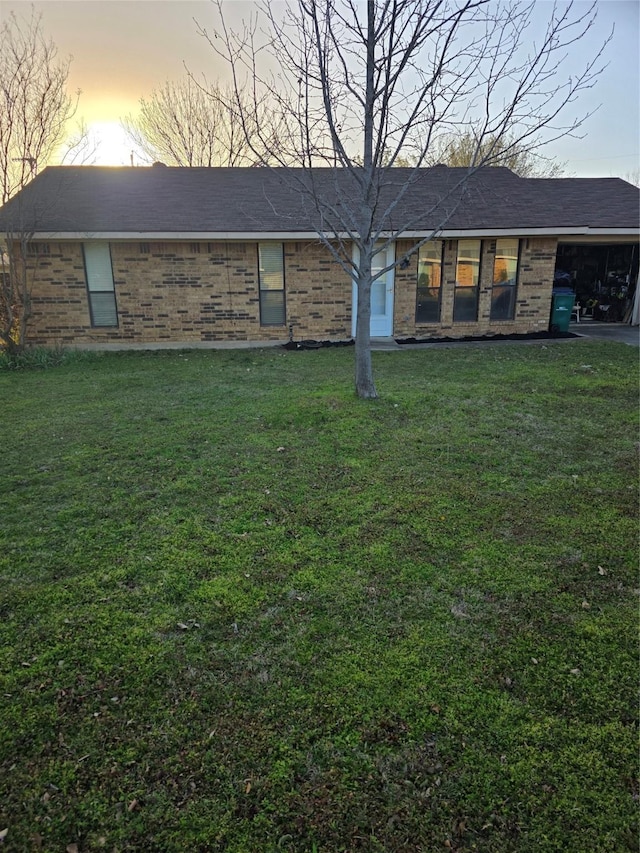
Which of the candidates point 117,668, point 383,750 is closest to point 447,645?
point 383,750

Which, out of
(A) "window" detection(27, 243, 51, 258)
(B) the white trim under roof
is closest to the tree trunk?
(B) the white trim under roof

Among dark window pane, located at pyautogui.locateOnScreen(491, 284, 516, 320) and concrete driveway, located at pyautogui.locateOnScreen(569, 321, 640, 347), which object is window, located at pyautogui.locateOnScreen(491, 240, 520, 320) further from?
concrete driveway, located at pyautogui.locateOnScreen(569, 321, 640, 347)

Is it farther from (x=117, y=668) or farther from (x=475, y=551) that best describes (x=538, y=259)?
(x=117, y=668)

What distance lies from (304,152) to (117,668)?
6.23 meters

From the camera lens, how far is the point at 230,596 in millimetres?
2938

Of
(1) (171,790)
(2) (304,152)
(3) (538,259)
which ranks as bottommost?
(1) (171,790)

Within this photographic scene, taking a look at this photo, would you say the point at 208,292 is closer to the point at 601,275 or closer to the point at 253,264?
the point at 253,264

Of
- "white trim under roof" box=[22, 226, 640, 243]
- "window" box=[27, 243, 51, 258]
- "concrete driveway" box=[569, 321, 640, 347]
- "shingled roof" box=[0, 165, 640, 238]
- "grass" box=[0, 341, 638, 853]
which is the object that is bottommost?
"grass" box=[0, 341, 638, 853]

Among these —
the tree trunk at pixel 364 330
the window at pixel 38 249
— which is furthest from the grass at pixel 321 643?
the window at pixel 38 249

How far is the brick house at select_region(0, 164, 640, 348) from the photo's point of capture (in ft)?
38.3

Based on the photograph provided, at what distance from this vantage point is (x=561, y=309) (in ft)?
43.5

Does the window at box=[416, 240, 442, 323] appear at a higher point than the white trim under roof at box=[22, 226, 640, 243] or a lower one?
lower

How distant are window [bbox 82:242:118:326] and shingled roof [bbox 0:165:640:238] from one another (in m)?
0.64

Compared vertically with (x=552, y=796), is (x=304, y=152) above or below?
above
